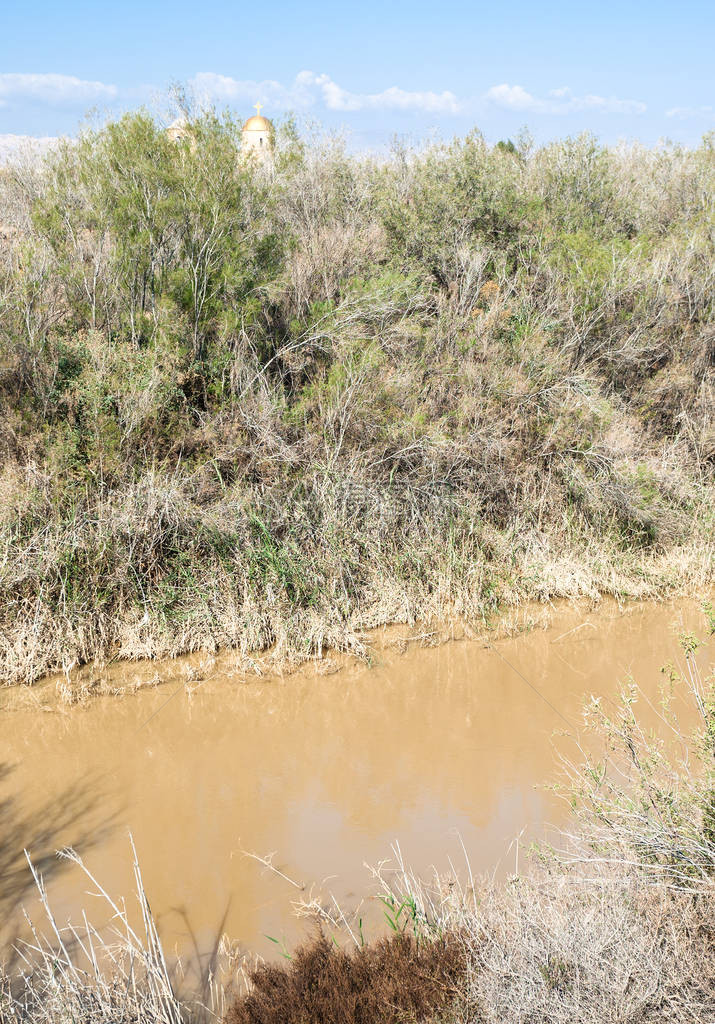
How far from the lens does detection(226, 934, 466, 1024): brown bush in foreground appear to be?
3.38 metres

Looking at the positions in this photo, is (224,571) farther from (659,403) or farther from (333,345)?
(659,403)

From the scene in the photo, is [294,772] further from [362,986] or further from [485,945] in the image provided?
[485,945]

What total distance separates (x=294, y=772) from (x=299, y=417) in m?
3.98

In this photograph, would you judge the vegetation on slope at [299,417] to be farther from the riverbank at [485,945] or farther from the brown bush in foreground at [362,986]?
the brown bush in foreground at [362,986]

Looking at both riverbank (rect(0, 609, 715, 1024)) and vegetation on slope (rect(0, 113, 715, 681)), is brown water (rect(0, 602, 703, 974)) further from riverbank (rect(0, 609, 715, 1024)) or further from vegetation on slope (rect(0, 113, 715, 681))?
vegetation on slope (rect(0, 113, 715, 681))

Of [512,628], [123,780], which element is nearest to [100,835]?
[123,780]

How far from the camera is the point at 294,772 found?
620cm

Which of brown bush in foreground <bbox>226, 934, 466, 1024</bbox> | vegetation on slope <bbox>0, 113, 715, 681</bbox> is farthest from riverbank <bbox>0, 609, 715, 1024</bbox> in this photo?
vegetation on slope <bbox>0, 113, 715, 681</bbox>

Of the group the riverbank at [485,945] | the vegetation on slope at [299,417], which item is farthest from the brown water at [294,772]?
the vegetation on slope at [299,417]

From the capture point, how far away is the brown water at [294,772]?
4.94m

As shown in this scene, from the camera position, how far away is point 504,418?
948cm

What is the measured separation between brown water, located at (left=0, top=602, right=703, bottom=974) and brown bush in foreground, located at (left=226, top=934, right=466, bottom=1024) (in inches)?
29.2

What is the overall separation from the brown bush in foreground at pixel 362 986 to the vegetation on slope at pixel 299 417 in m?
3.96

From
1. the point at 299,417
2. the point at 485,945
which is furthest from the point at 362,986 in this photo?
the point at 299,417
